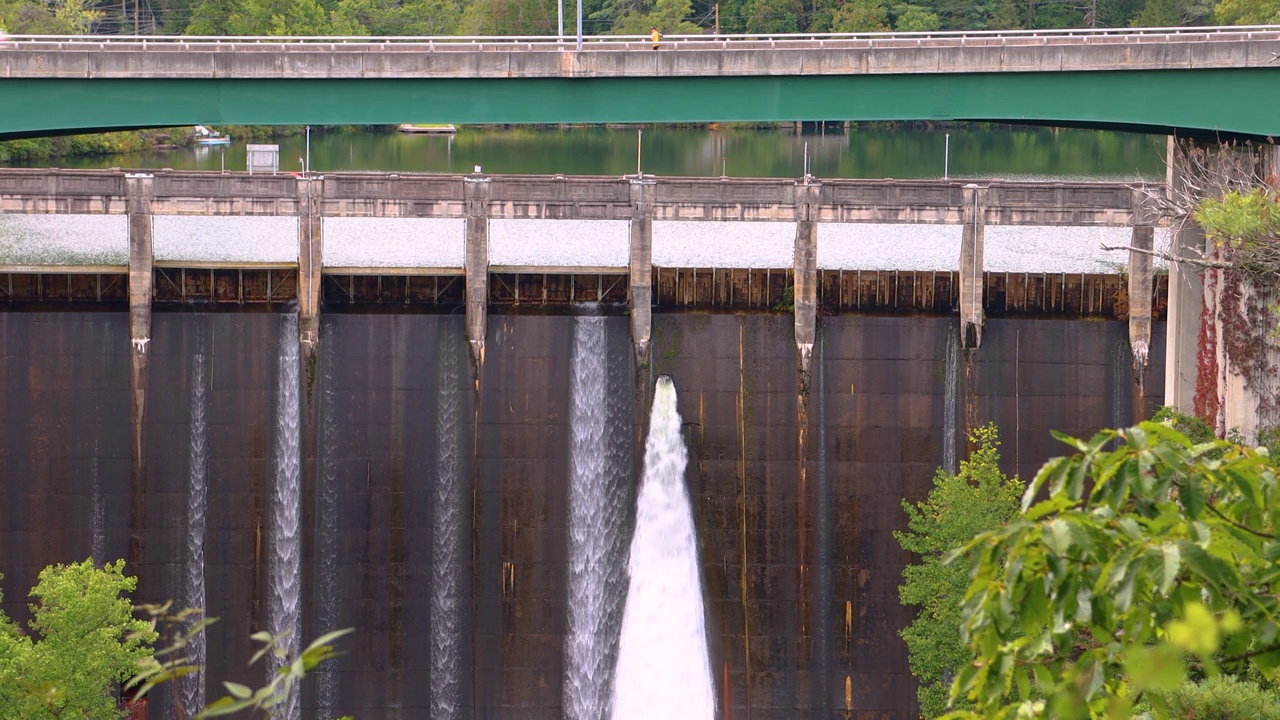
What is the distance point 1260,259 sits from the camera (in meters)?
23.2

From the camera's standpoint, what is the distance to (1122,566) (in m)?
6.29

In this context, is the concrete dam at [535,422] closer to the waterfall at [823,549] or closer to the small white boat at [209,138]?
the waterfall at [823,549]

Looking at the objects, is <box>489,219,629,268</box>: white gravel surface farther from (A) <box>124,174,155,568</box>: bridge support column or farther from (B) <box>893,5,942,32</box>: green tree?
(B) <box>893,5,942,32</box>: green tree

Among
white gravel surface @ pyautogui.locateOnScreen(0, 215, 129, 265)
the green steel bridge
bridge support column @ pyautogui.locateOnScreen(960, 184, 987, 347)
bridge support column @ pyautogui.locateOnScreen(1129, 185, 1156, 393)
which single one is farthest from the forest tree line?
the green steel bridge

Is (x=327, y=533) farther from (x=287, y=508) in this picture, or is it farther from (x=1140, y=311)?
(x=1140, y=311)

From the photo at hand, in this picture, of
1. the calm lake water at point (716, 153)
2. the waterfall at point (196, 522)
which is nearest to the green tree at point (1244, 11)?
the calm lake water at point (716, 153)

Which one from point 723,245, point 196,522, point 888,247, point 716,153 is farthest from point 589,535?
point 716,153

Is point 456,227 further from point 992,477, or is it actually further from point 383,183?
point 992,477

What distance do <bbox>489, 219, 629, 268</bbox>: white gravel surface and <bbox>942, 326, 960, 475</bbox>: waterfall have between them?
1105cm

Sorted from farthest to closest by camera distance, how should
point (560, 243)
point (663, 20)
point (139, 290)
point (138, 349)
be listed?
point (663, 20), point (560, 243), point (138, 349), point (139, 290)

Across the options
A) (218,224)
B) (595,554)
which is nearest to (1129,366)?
(595,554)

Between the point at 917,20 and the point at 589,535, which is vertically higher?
the point at 917,20

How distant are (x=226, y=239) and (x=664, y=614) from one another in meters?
19.3

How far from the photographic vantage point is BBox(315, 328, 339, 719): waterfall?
105 ft
